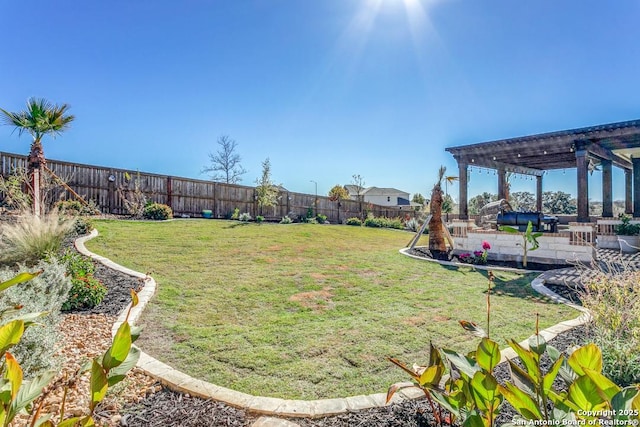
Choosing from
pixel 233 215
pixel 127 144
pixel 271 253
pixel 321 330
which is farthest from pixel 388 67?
pixel 127 144

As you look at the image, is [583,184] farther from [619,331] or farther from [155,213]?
[155,213]

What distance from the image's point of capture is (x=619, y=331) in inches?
99.7

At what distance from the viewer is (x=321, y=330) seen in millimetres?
3561

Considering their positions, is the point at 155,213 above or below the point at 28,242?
above

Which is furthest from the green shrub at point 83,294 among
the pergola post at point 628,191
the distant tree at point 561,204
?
the distant tree at point 561,204

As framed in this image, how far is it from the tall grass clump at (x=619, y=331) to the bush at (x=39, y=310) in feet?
12.6

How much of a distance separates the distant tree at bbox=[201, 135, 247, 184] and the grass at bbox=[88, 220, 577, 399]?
81.6 feet

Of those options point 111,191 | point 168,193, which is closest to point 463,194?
point 168,193

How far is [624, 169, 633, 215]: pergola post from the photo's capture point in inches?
528

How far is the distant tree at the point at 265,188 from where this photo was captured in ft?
54.6

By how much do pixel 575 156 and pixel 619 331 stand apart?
10681mm

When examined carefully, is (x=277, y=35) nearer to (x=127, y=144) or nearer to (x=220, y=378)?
(x=220, y=378)

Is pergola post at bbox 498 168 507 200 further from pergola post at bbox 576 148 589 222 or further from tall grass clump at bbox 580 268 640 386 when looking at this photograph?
tall grass clump at bbox 580 268 640 386

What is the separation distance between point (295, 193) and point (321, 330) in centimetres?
1608
